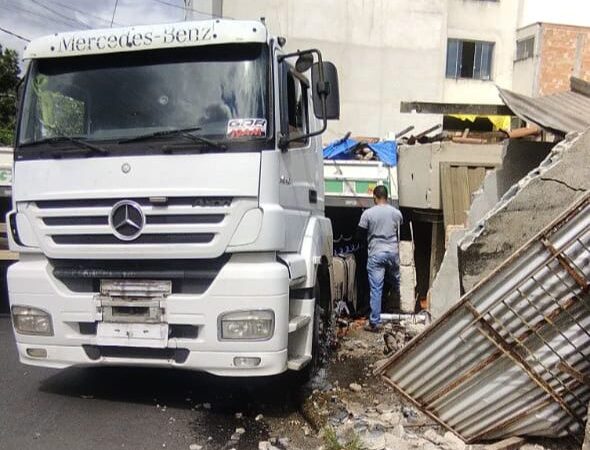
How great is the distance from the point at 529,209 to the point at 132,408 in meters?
3.04

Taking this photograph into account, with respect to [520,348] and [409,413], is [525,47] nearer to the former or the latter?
[409,413]

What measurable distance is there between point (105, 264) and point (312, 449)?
1818 mm

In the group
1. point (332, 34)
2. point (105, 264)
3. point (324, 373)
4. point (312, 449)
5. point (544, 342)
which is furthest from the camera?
point (332, 34)

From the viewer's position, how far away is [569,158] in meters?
3.15

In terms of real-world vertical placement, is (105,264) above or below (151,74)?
below

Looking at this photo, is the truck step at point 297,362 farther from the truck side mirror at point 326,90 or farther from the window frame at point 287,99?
the truck side mirror at point 326,90

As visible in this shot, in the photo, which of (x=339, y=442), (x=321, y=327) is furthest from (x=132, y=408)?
(x=321, y=327)

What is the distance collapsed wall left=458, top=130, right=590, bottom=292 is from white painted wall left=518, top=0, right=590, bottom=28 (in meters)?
21.0

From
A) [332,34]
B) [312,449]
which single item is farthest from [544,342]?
[332,34]

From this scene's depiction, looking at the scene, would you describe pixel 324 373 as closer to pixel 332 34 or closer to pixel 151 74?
pixel 151 74

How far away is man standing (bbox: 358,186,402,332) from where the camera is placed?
646 cm

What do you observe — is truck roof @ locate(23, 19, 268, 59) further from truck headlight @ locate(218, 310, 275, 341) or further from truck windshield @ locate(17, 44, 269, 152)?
truck headlight @ locate(218, 310, 275, 341)

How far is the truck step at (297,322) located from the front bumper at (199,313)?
140 millimetres

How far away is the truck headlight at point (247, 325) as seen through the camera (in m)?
3.46
